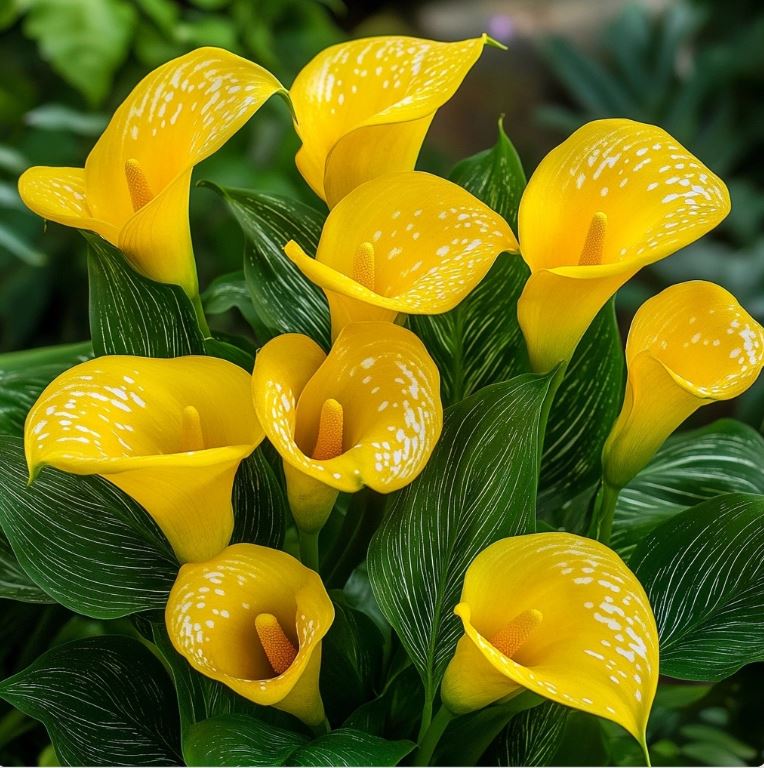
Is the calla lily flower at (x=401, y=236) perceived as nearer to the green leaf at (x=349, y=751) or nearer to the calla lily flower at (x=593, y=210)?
the calla lily flower at (x=593, y=210)

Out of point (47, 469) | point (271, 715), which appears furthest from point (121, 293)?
point (271, 715)

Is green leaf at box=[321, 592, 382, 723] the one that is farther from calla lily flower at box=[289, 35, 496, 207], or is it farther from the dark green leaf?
calla lily flower at box=[289, 35, 496, 207]

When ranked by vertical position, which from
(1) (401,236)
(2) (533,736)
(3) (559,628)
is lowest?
(2) (533,736)

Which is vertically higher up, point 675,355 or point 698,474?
point 675,355

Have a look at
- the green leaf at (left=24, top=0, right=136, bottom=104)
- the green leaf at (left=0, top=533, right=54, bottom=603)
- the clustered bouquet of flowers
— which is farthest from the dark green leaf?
the green leaf at (left=24, top=0, right=136, bottom=104)

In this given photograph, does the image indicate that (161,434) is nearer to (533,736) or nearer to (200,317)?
(200,317)

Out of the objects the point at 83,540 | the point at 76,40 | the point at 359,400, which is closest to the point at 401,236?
the point at 359,400
